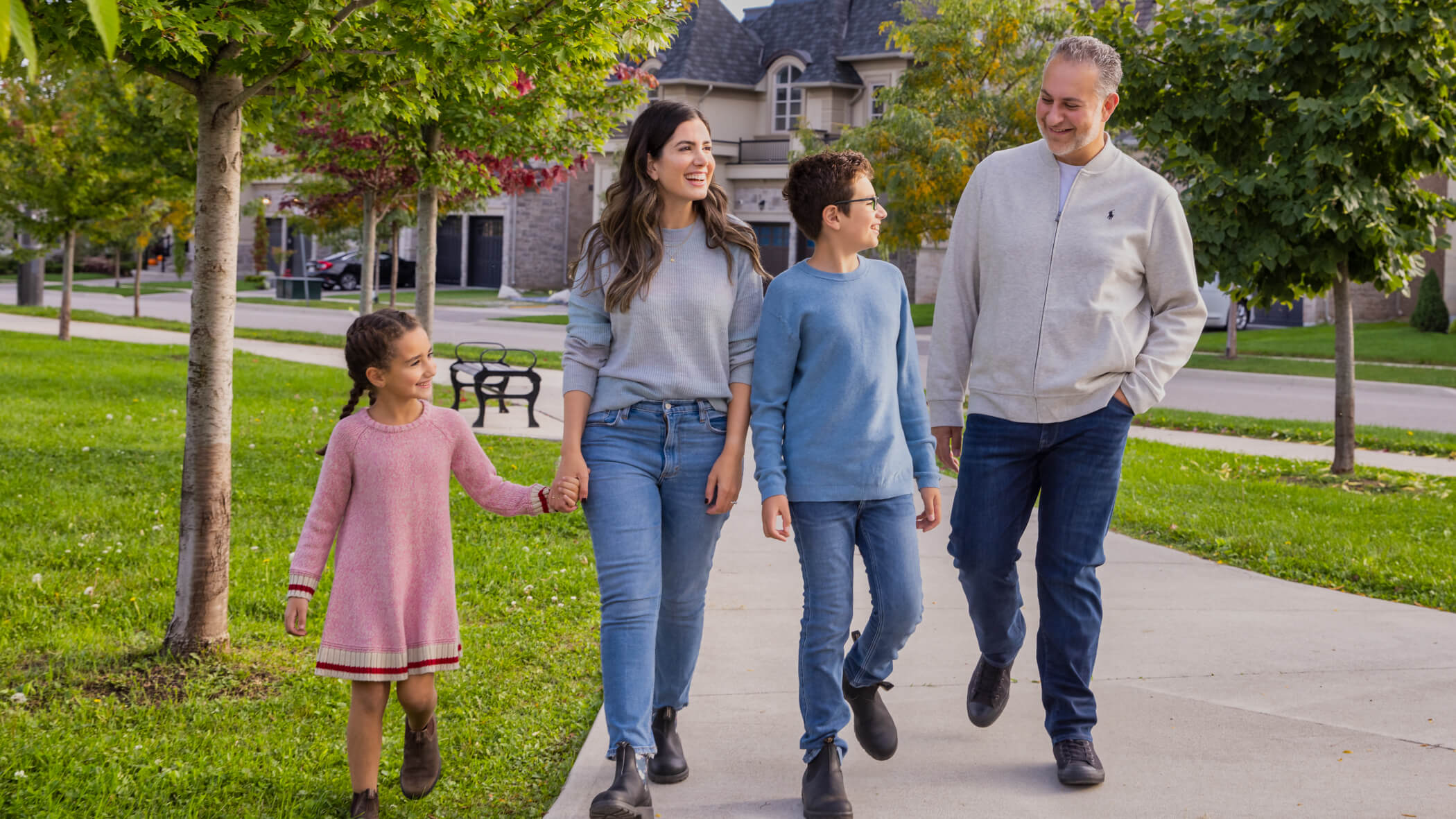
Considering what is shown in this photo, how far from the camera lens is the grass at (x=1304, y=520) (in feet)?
21.3

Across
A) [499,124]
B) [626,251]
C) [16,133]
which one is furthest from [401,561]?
[16,133]

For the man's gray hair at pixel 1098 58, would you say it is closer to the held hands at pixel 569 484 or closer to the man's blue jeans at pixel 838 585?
the man's blue jeans at pixel 838 585

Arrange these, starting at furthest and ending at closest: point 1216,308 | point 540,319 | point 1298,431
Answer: point 540,319 < point 1216,308 < point 1298,431

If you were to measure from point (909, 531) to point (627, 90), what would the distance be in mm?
7645

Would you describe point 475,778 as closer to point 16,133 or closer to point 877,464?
point 877,464

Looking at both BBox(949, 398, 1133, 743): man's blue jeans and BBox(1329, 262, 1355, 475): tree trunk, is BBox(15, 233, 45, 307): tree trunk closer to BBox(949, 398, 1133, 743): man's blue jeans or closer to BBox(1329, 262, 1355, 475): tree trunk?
BBox(1329, 262, 1355, 475): tree trunk

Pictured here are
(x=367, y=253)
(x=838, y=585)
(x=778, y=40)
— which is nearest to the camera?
(x=838, y=585)

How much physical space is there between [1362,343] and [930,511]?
2393cm

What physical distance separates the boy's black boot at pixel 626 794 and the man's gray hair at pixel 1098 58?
225 centimetres

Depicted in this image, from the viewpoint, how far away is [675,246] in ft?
11.8

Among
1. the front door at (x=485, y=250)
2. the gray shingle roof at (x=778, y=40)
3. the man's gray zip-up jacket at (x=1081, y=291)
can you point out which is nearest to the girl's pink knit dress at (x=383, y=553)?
the man's gray zip-up jacket at (x=1081, y=291)

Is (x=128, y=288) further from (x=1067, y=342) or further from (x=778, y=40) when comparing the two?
(x=1067, y=342)

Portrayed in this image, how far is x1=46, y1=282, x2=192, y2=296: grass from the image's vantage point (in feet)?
118

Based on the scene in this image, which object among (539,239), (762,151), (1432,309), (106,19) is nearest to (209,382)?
(106,19)
